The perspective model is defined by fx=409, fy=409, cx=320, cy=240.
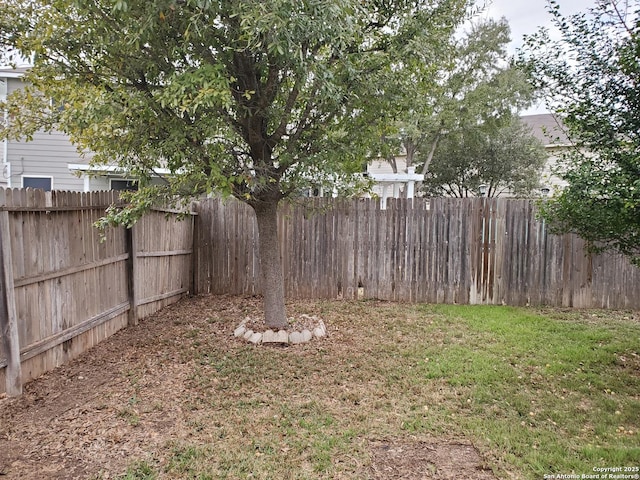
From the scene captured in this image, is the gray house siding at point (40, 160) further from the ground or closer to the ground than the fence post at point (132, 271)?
further from the ground

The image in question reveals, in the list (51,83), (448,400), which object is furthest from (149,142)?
(448,400)

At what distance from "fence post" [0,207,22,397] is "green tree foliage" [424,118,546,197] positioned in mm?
15183

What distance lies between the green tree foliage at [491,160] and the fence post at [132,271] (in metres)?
13.7

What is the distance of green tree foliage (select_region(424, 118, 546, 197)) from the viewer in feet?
50.0

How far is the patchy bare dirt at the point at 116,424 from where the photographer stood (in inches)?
97.9

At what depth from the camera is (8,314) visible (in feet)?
10.6

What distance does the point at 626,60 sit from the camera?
3.23 metres

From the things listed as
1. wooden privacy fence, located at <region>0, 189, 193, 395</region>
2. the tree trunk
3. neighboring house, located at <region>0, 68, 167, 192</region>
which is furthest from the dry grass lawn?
neighboring house, located at <region>0, 68, 167, 192</region>

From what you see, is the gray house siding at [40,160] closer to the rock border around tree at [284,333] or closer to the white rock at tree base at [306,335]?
the rock border around tree at [284,333]

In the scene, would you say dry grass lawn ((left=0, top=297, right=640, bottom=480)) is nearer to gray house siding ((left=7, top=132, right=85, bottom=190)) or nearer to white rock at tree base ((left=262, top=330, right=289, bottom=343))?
white rock at tree base ((left=262, top=330, right=289, bottom=343))


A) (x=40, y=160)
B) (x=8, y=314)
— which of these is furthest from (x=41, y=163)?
(x=8, y=314)

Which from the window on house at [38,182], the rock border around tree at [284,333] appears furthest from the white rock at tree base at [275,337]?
the window on house at [38,182]

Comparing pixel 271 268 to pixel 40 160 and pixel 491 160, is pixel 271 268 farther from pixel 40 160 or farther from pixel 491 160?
pixel 491 160

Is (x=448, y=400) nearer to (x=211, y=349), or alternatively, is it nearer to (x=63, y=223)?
(x=211, y=349)
